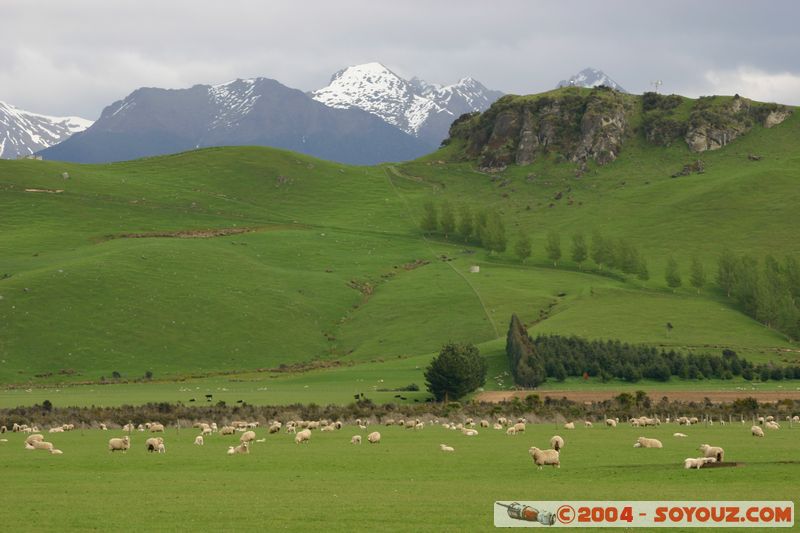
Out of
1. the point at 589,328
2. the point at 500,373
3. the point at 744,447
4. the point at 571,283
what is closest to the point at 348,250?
the point at 571,283

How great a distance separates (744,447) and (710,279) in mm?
134791

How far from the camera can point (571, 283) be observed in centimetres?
16800

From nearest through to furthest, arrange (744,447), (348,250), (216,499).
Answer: (216,499), (744,447), (348,250)

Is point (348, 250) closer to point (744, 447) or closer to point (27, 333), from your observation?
point (27, 333)

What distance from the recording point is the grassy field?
27.7m

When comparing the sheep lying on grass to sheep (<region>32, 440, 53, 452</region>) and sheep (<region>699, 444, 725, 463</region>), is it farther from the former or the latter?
sheep (<region>699, 444, 725, 463</region>)

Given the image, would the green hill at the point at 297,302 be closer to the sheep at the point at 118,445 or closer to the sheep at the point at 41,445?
the sheep at the point at 118,445

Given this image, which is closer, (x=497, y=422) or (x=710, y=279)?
(x=497, y=422)

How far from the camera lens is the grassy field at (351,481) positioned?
90.7 ft

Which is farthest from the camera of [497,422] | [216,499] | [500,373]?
[500,373]

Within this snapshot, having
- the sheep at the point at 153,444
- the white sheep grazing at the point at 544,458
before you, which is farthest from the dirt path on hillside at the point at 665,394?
the white sheep grazing at the point at 544,458

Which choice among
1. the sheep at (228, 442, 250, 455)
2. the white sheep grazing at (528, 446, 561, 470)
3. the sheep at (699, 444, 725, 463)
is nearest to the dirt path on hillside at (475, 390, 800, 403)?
the sheep at (228, 442, 250, 455)
